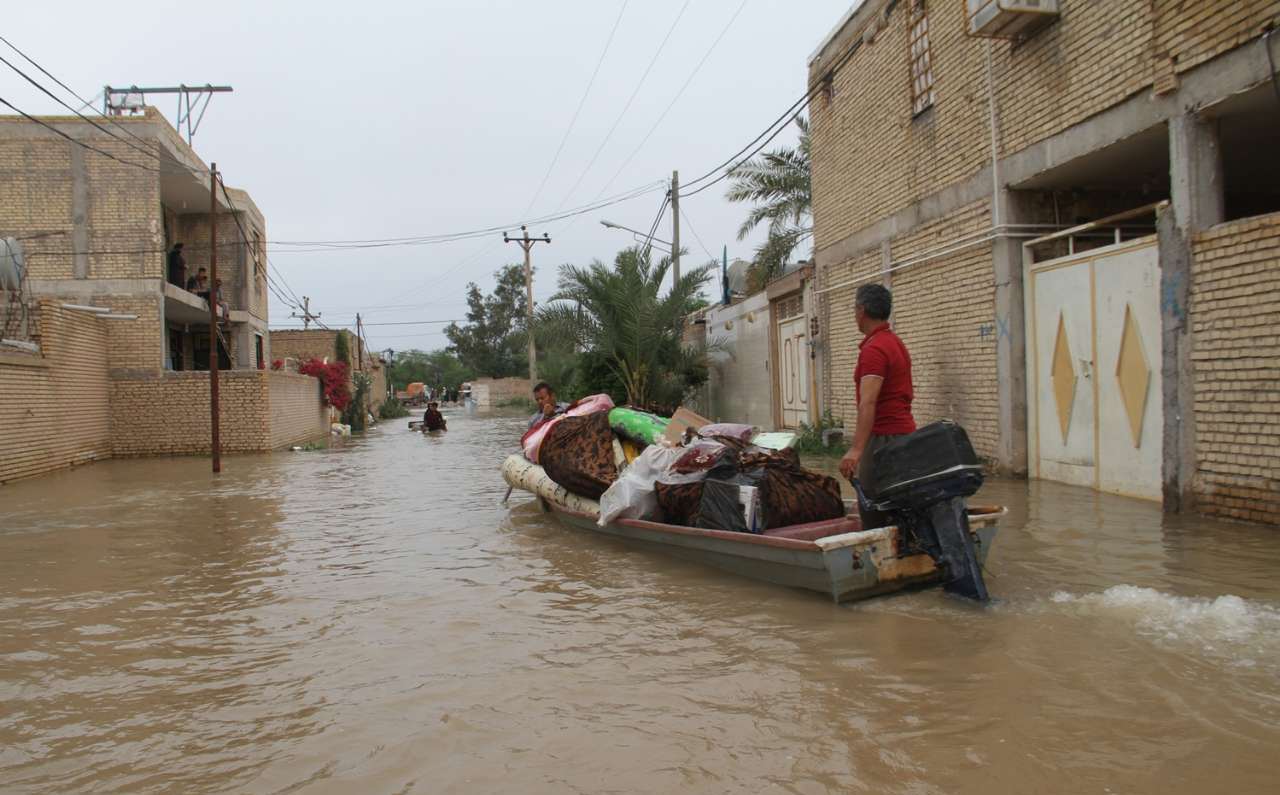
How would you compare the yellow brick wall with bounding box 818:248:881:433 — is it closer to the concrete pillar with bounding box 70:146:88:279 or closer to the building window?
the building window

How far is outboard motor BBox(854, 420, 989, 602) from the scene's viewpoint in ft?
15.0

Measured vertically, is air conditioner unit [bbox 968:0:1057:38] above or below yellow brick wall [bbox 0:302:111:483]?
above

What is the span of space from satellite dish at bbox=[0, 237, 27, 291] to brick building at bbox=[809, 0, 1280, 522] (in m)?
13.7

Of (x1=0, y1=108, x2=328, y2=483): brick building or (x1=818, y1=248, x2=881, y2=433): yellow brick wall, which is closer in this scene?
(x1=818, y1=248, x2=881, y2=433): yellow brick wall

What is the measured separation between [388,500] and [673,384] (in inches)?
367

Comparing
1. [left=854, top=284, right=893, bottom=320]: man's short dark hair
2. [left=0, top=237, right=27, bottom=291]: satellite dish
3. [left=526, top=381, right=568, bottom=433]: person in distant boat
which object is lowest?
[left=526, top=381, right=568, bottom=433]: person in distant boat

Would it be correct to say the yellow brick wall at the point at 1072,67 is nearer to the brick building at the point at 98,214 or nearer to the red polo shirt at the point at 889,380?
the red polo shirt at the point at 889,380

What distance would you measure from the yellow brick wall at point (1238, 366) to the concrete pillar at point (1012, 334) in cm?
264

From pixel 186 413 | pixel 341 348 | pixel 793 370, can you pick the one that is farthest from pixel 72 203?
pixel 341 348

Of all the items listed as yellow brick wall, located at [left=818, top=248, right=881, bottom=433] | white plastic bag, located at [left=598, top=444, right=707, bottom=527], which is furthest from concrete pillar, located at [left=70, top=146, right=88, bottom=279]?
white plastic bag, located at [left=598, top=444, right=707, bottom=527]

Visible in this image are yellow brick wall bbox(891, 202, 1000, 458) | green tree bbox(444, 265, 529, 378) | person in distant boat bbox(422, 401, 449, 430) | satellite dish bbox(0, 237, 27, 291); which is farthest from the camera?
green tree bbox(444, 265, 529, 378)

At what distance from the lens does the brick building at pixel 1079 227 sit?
21.4 feet

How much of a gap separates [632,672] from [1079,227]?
6.97 meters

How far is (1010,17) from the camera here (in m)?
8.45
